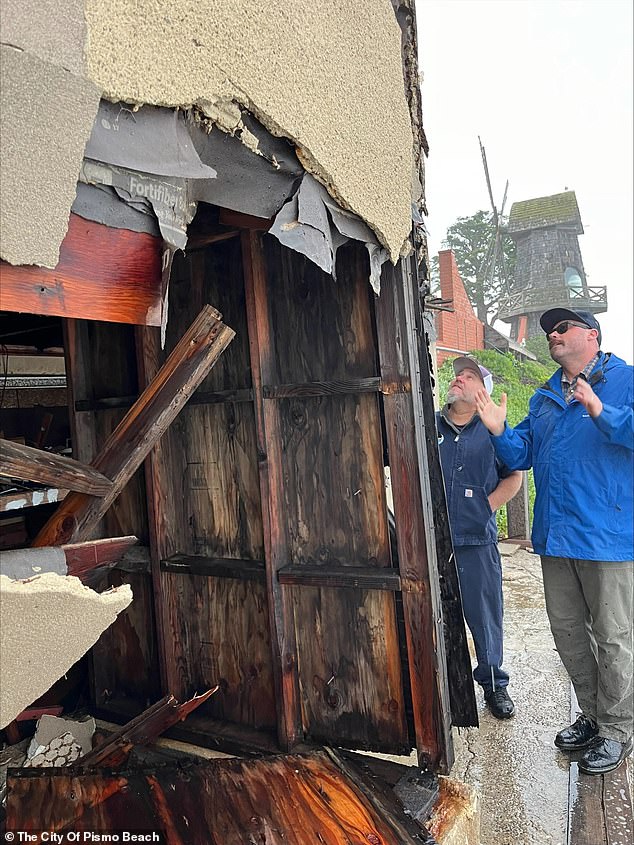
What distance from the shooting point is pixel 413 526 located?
2.71 meters

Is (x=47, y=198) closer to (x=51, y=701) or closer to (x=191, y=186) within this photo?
(x=191, y=186)

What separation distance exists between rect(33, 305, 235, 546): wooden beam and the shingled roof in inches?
1285

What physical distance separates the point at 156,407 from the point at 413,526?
4.13 ft

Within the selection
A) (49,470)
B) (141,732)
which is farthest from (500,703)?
(49,470)

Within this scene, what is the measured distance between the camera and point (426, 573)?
2.68 metres

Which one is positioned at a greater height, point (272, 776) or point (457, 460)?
point (457, 460)

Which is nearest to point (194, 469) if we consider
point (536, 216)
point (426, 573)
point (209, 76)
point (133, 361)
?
point (133, 361)

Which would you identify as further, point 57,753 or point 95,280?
point 57,753

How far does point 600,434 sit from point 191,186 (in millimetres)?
2555

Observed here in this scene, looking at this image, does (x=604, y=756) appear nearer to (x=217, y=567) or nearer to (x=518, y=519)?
(x=217, y=567)

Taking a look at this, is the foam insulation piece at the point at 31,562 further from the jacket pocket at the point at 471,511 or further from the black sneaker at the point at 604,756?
the black sneaker at the point at 604,756

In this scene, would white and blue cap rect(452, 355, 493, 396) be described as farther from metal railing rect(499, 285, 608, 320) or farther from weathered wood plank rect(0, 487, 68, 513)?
metal railing rect(499, 285, 608, 320)

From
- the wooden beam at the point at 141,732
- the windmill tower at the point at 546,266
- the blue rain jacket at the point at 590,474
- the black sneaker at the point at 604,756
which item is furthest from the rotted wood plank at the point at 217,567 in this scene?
the windmill tower at the point at 546,266

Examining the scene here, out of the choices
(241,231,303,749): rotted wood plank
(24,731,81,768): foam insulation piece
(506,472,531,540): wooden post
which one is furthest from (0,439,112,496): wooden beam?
(506,472,531,540): wooden post
